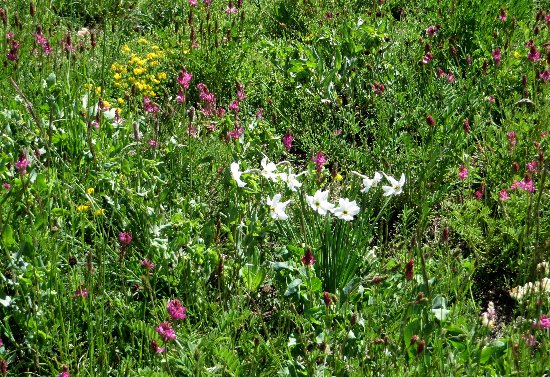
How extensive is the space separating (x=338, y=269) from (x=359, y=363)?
1.65 ft

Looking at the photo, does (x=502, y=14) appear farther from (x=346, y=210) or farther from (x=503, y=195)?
(x=346, y=210)

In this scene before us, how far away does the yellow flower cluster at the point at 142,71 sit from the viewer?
400 cm

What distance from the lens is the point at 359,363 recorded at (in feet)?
6.81

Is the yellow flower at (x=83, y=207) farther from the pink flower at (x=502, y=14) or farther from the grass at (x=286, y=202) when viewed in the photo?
the pink flower at (x=502, y=14)

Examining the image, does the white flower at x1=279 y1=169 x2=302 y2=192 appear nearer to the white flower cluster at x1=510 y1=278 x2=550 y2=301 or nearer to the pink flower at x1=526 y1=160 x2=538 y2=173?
the white flower cluster at x1=510 y1=278 x2=550 y2=301

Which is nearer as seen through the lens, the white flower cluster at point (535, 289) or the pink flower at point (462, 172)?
the white flower cluster at point (535, 289)

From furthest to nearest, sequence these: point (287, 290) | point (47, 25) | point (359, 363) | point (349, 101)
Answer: point (47, 25), point (349, 101), point (287, 290), point (359, 363)

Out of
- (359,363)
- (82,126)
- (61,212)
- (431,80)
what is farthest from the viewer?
(431,80)

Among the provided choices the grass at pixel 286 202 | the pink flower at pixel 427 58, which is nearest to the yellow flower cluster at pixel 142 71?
the grass at pixel 286 202

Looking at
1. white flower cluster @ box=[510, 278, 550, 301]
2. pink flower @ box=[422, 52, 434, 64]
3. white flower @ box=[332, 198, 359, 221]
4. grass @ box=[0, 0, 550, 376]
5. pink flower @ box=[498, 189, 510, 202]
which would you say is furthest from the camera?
pink flower @ box=[422, 52, 434, 64]

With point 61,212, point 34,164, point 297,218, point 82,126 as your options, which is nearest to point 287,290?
point 297,218

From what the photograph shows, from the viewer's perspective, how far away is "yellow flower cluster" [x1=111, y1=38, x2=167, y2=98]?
13.1 feet

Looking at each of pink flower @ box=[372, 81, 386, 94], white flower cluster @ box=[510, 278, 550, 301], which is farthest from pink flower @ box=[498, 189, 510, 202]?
pink flower @ box=[372, 81, 386, 94]

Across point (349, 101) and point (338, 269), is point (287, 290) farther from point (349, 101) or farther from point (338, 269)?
point (349, 101)
